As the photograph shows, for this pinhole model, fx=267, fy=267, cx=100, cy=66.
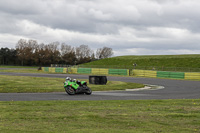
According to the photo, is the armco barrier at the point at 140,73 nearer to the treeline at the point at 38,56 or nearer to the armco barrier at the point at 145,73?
the armco barrier at the point at 145,73

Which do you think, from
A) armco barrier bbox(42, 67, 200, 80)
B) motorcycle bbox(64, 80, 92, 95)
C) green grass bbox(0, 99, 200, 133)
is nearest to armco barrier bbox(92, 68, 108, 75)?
armco barrier bbox(42, 67, 200, 80)

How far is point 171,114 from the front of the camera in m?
9.30

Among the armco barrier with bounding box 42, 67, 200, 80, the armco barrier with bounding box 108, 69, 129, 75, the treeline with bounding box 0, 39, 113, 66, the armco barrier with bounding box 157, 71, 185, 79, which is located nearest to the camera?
the armco barrier with bounding box 42, 67, 200, 80

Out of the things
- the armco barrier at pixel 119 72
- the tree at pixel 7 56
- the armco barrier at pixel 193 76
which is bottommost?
the armco barrier at pixel 193 76

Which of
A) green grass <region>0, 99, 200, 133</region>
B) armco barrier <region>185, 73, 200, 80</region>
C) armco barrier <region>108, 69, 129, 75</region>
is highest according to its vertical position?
armco barrier <region>108, 69, 129, 75</region>

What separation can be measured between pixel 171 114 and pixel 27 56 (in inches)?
4701

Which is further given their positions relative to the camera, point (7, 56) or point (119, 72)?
point (7, 56)

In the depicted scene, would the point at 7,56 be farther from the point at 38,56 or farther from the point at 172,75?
the point at 172,75

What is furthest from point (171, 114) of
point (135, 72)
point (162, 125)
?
point (135, 72)

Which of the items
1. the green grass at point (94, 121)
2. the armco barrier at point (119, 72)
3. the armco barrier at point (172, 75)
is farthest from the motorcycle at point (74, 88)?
the armco barrier at point (119, 72)

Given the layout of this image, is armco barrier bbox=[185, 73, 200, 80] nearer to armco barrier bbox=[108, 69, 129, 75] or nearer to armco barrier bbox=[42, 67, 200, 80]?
armco barrier bbox=[42, 67, 200, 80]

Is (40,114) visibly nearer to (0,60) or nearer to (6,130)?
→ (6,130)

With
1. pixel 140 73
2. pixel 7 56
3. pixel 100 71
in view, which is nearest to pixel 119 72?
pixel 140 73

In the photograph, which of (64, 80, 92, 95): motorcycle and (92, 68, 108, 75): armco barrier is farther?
(92, 68, 108, 75): armco barrier
